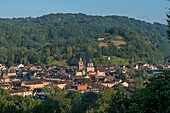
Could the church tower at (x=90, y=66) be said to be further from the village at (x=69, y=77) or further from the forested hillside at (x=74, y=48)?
the forested hillside at (x=74, y=48)

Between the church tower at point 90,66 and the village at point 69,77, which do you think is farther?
the church tower at point 90,66

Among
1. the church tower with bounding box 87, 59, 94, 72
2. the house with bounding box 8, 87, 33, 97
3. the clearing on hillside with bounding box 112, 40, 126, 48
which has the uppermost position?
the clearing on hillside with bounding box 112, 40, 126, 48

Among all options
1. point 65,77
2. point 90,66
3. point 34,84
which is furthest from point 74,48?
point 34,84

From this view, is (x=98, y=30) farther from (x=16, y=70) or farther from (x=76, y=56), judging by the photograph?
(x=16, y=70)

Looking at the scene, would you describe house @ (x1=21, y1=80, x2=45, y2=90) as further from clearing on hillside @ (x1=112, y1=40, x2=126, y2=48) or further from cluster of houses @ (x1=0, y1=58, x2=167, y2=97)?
clearing on hillside @ (x1=112, y1=40, x2=126, y2=48)

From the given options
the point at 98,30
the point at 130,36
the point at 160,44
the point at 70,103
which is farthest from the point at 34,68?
the point at 98,30

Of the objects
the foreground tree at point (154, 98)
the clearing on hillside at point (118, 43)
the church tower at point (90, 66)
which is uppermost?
the clearing on hillside at point (118, 43)

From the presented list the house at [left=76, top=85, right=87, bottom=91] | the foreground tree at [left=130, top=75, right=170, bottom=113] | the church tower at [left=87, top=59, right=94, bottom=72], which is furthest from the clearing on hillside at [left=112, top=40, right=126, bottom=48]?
the foreground tree at [left=130, top=75, right=170, bottom=113]

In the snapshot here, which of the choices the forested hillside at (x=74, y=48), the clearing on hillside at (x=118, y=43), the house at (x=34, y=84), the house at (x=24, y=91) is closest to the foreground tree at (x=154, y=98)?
the house at (x=24, y=91)
